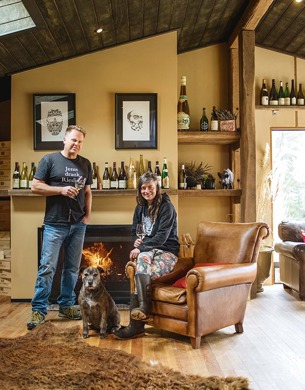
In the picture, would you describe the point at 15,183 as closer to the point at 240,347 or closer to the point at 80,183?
the point at 80,183

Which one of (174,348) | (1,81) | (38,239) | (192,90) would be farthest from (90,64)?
(174,348)

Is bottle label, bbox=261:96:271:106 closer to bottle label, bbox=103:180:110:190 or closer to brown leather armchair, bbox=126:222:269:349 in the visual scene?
bottle label, bbox=103:180:110:190

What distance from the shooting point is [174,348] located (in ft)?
11.3

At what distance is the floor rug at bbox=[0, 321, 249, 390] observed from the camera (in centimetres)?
267

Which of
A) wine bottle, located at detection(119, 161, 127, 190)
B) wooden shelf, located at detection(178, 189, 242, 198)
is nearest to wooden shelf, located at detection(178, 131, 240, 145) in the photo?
wooden shelf, located at detection(178, 189, 242, 198)

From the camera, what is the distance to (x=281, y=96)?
20.2ft

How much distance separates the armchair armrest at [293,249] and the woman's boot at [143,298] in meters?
2.16

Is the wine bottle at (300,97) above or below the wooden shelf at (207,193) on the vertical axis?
above

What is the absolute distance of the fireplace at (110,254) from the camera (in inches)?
198

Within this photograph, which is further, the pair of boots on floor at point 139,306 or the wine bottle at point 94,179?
the wine bottle at point 94,179

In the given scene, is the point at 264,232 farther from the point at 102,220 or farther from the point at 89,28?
the point at 89,28

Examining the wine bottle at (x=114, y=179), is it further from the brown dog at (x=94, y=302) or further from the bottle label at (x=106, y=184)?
the brown dog at (x=94, y=302)

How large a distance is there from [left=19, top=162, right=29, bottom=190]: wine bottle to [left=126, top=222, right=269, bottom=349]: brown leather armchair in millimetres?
1733

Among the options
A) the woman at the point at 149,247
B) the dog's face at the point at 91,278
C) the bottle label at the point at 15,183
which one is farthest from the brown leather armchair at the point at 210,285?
the bottle label at the point at 15,183
